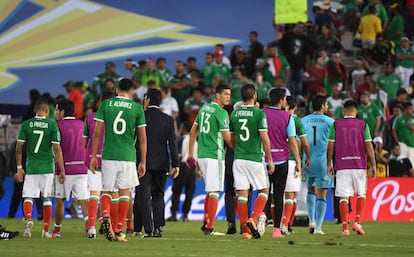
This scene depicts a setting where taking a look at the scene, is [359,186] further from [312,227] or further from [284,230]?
[284,230]

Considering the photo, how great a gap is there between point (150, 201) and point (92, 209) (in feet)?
3.38

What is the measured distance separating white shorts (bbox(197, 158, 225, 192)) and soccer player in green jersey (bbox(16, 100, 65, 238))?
2.42 meters

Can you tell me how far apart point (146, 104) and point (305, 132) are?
3142 millimetres

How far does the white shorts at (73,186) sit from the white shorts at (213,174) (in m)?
2.01

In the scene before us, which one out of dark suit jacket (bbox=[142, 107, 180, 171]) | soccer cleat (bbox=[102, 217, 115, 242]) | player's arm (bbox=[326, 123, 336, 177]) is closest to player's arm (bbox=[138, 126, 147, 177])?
soccer cleat (bbox=[102, 217, 115, 242])

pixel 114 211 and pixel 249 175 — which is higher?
pixel 249 175

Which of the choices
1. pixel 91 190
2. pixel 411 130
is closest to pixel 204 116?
pixel 91 190

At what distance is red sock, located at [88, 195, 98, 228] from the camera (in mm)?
19969

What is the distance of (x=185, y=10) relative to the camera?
36.6 m

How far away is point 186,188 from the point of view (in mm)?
30203

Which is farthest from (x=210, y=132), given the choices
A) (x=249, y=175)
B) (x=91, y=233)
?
(x=91, y=233)

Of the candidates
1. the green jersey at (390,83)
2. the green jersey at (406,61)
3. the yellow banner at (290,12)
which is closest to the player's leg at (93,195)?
the yellow banner at (290,12)

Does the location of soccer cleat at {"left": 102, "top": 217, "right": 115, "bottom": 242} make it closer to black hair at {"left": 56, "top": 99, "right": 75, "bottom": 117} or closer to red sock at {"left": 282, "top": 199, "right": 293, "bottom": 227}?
black hair at {"left": 56, "top": 99, "right": 75, "bottom": 117}

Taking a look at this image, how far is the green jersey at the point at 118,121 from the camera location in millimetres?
18172
